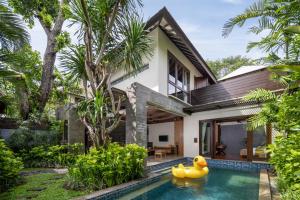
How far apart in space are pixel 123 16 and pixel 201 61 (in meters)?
8.24

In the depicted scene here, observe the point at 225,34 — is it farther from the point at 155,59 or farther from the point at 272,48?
the point at 155,59

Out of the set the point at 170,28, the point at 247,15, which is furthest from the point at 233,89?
the point at 247,15

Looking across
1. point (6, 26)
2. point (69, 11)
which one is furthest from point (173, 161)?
point (6, 26)

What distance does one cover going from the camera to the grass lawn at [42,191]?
5120 mm

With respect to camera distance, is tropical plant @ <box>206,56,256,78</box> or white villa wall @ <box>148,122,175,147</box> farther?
tropical plant @ <box>206,56,256,78</box>

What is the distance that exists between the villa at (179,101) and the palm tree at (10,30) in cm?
394

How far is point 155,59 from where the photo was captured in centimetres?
1070

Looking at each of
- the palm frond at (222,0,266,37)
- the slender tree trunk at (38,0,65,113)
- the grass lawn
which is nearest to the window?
the palm frond at (222,0,266,37)

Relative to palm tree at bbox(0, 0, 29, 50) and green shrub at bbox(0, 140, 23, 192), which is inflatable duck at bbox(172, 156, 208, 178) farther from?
palm tree at bbox(0, 0, 29, 50)

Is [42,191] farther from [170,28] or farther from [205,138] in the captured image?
[205,138]

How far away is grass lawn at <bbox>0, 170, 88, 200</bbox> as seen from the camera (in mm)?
5120


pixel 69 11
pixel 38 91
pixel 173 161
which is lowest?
pixel 173 161

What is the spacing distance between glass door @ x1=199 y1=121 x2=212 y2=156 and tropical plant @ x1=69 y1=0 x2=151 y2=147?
8280 mm

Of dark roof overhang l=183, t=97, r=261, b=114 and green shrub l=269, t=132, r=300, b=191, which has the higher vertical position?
dark roof overhang l=183, t=97, r=261, b=114
